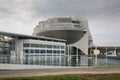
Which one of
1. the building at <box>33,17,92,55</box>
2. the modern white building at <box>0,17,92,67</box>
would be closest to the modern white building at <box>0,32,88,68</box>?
the modern white building at <box>0,17,92,67</box>

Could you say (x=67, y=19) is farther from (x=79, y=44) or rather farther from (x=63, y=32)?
(x=79, y=44)

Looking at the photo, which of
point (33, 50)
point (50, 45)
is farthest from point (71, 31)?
point (33, 50)

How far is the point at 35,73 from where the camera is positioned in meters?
35.7

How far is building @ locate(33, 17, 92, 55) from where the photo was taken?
104125 millimetres

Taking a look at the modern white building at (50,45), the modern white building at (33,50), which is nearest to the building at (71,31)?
the modern white building at (50,45)

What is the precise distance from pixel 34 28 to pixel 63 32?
30089mm

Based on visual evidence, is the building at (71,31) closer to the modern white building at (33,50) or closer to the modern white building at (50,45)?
the modern white building at (50,45)

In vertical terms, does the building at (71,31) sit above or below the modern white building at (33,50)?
above

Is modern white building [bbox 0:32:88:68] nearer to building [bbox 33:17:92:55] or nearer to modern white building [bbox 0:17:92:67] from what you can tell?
modern white building [bbox 0:17:92:67]

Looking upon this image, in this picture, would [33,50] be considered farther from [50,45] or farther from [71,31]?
[71,31]

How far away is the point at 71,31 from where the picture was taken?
10731 cm

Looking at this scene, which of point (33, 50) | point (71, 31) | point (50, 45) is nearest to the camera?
point (33, 50)

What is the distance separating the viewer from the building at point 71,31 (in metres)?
104

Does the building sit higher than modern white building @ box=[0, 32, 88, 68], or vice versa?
the building
